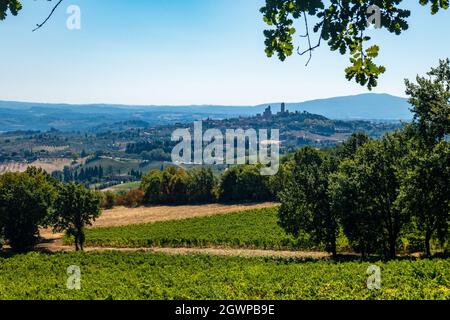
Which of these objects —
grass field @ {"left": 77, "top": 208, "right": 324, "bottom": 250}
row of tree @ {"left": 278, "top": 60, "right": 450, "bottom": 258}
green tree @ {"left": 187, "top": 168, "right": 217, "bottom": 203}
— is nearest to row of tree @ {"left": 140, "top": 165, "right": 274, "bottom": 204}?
green tree @ {"left": 187, "top": 168, "right": 217, "bottom": 203}

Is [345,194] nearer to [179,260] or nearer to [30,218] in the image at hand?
[179,260]

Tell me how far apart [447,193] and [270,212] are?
55730 mm

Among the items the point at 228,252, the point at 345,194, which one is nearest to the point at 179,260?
the point at 228,252

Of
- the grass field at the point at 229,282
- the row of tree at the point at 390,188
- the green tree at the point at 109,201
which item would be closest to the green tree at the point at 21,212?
the grass field at the point at 229,282

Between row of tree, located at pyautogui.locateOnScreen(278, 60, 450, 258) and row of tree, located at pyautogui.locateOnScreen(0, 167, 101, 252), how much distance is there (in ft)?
87.1

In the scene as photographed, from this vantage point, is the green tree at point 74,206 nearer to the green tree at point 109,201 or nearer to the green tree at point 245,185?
the green tree at point 245,185

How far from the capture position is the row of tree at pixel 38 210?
2068 inches

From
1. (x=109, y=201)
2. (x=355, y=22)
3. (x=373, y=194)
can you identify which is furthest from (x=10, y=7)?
(x=109, y=201)

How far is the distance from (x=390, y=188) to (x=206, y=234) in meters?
35.9

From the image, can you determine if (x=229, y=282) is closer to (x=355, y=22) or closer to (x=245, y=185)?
(x=355, y=22)

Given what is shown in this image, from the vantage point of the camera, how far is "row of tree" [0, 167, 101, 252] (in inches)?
2068

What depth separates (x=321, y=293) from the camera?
18453mm

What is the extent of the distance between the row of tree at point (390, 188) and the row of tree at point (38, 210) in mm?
26538

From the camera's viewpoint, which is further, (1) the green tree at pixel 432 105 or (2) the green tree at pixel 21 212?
(2) the green tree at pixel 21 212
